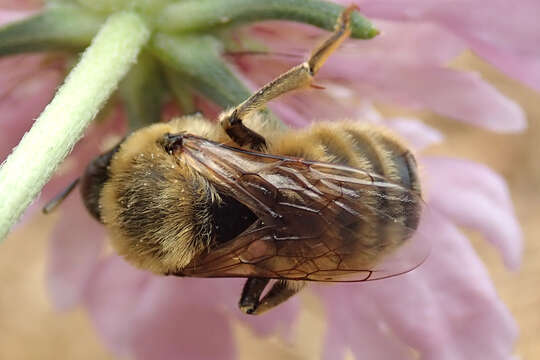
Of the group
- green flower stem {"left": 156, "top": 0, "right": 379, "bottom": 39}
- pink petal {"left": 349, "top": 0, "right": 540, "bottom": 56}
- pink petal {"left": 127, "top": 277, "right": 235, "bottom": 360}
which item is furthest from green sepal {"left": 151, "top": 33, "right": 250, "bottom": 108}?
pink petal {"left": 127, "top": 277, "right": 235, "bottom": 360}

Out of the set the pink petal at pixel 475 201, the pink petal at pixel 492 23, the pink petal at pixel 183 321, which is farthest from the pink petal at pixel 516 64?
the pink petal at pixel 183 321

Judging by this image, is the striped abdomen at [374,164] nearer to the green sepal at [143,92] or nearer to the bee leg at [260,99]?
the bee leg at [260,99]

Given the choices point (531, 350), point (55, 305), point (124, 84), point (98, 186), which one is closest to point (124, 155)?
point (98, 186)

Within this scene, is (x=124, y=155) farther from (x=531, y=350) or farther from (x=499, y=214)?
(x=531, y=350)

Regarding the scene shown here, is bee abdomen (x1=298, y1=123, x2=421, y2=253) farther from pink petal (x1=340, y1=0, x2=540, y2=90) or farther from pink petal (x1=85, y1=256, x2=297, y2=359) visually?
pink petal (x1=85, y1=256, x2=297, y2=359)

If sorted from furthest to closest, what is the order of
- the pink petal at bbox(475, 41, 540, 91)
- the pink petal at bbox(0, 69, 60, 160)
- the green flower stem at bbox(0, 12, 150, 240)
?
the pink petal at bbox(0, 69, 60, 160), the pink petal at bbox(475, 41, 540, 91), the green flower stem at bbox(0, 12, 150, 240)
